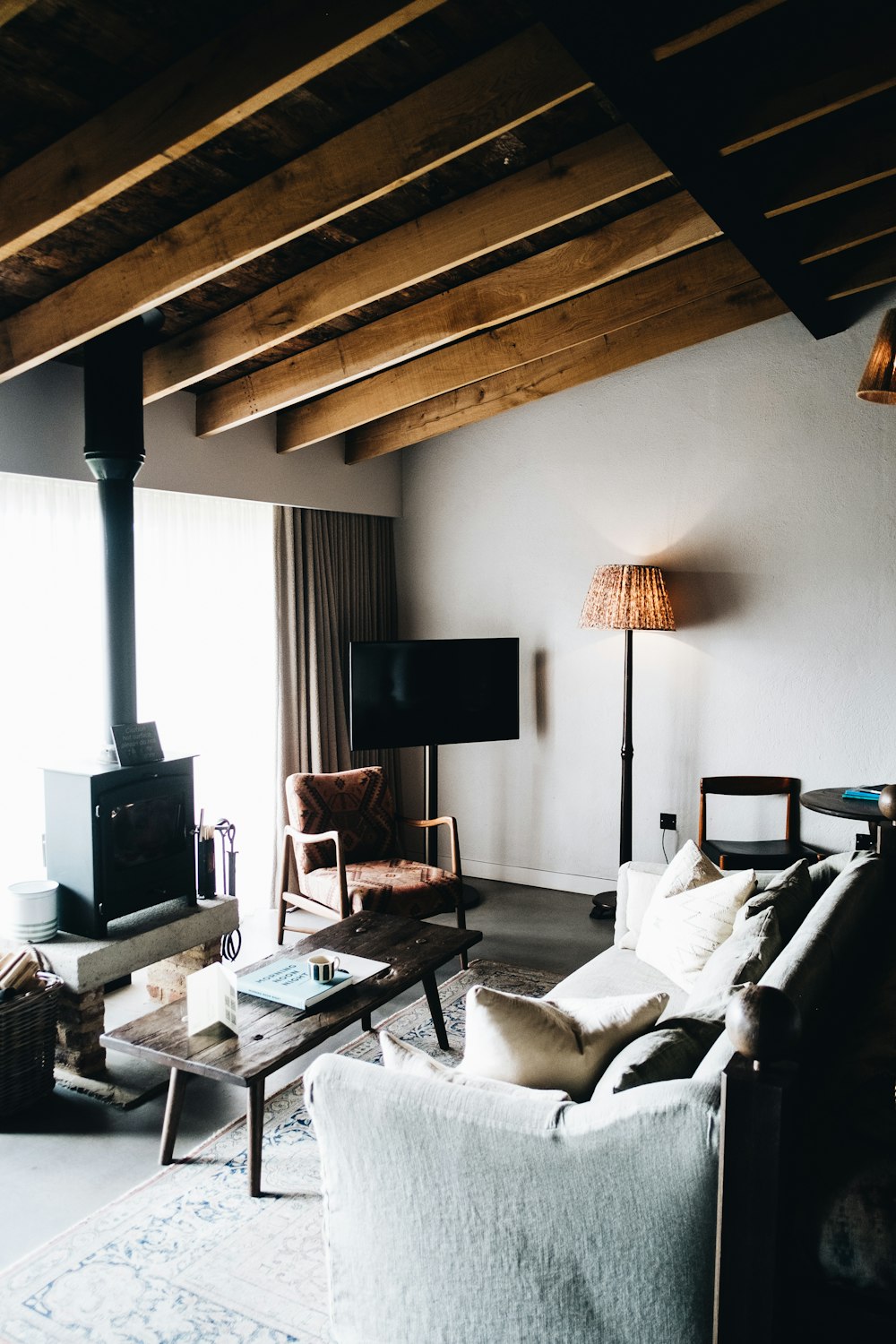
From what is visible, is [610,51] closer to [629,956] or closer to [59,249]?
[59,249]

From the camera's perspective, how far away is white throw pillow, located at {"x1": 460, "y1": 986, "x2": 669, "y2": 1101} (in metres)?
1.84

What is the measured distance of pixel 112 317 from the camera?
3037mm

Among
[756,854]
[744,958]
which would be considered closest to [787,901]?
[744,958]

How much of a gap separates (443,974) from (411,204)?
307cm

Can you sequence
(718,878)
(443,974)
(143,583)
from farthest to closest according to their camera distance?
(143,583) → (443,974) → (718,878)

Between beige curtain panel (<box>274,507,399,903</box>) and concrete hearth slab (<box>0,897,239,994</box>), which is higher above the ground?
beige curtain panel (<box>274,507,399,903</box>)

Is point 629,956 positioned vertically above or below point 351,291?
below

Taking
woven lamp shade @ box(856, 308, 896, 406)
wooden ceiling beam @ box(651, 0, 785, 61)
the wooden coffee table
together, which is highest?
wooden ceiling beam @ box(651, 0, 785, 61)

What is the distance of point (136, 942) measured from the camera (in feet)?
11.3

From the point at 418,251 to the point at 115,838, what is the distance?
7.78 ft

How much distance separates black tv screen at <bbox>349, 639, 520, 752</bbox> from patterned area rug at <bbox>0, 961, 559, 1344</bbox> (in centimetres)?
237

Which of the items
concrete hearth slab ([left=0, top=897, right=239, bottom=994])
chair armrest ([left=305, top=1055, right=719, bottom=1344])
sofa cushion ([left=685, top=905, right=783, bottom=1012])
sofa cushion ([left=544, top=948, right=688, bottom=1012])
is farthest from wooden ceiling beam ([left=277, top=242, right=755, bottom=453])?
chair armrest ([left=305, top=1055, right=719, bottom=1344])

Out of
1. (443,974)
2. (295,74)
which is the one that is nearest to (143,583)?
(443,974)

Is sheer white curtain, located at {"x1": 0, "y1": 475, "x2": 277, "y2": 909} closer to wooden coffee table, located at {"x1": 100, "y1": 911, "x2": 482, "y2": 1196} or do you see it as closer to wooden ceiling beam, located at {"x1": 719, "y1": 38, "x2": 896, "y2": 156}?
wooden coffee table, located at {"x1": 100, "y1": 911, "x2": 482, "y2": 1196}
